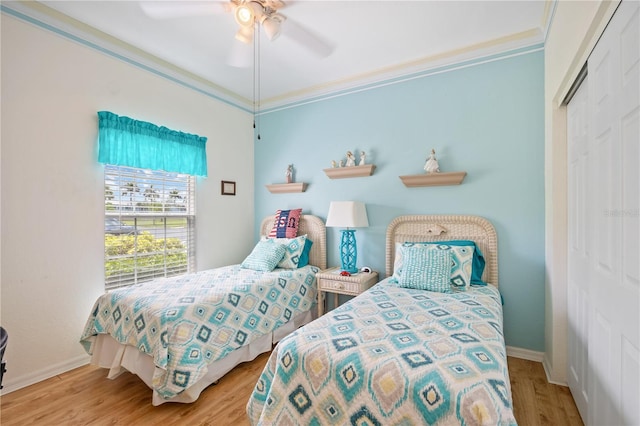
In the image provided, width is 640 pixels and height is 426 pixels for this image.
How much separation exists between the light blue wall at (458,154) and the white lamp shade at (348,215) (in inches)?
9.1

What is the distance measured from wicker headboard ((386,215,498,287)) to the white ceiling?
59.4 inches

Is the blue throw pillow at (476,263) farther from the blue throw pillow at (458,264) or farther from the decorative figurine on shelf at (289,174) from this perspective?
the decorative figurine on shelf at (289,174)

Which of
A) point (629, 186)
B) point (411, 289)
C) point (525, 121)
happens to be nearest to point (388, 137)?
point (525, 121)

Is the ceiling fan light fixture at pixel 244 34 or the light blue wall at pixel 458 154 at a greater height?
the ceiling fan light fixture at pixel 244 34

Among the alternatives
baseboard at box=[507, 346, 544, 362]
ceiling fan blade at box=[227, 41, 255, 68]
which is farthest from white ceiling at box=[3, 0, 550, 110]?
baseboard at box=[507, 346, 544, 362]

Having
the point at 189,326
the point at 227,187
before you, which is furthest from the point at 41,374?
the point at 227,187

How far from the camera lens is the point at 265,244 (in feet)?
11.0

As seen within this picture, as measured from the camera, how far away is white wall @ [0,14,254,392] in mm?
2145

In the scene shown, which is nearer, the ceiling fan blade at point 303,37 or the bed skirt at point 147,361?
the bed skirt at point 147,361

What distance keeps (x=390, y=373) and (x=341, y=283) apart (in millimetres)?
1722

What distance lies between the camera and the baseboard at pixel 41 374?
6.95 feet

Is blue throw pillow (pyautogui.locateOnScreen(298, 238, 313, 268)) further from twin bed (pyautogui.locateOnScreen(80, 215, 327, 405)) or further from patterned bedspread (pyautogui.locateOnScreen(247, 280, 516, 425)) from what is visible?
patterned bedspread (pyautogui.locateOnScreen(247, 280, 516, 425))

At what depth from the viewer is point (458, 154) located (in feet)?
9.29

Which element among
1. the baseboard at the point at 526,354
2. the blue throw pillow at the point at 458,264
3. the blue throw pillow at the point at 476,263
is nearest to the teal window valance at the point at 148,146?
the blue throw pillow at the point at 458,264
